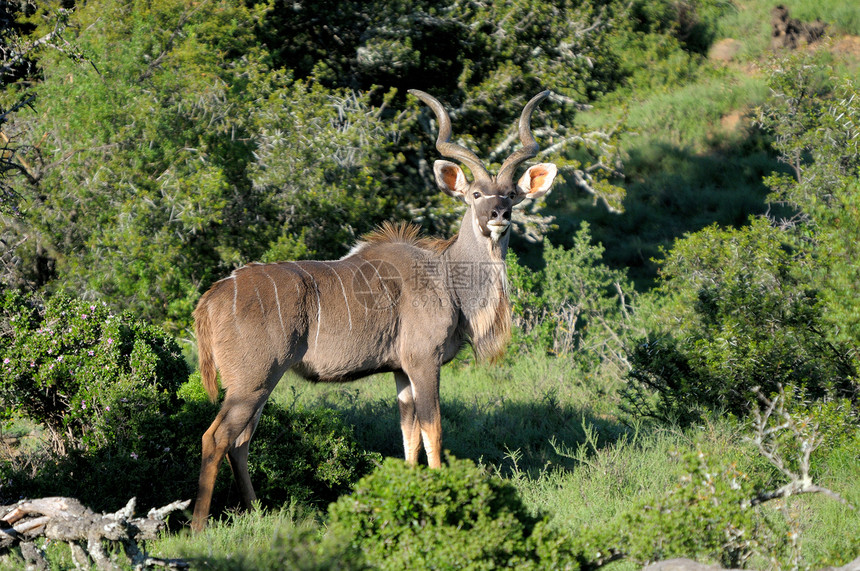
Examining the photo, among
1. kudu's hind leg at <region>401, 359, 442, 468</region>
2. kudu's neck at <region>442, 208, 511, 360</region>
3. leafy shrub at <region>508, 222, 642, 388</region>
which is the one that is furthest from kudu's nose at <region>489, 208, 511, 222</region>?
leafy shrub at <region>508, 222, 642, 388</region>

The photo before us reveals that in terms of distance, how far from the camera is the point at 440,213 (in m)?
8.12

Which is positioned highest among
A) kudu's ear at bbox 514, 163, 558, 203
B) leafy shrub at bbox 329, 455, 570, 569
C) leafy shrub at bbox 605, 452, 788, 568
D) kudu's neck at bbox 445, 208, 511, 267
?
kudu's ear at bbox 514, 163, 558, 203

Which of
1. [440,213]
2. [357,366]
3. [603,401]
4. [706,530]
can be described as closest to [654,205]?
[440,213]

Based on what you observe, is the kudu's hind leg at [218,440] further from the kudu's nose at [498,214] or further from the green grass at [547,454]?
the kudu's nose at [498,214]

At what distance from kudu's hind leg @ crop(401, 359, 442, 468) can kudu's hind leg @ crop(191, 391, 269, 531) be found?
80 centimetres

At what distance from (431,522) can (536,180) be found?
2645 mm

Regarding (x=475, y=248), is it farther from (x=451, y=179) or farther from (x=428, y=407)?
(x=428, y=407)

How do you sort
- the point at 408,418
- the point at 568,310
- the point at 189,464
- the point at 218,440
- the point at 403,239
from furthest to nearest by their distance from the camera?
the point at 568,310 → the point at 403,239 → the point at 408,418 → the point at 189,464 → the point at 218,440

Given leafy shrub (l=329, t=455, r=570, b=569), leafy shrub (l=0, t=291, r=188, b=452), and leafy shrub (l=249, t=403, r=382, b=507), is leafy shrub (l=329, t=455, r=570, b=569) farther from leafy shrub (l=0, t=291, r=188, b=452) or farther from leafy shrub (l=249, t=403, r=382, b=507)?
leafy shrub (l=0, t=291, r=188, b=452)

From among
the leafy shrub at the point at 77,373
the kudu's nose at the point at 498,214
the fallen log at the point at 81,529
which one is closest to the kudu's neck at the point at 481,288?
the kudu's nose at the point at 498,214

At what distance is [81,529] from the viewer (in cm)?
311

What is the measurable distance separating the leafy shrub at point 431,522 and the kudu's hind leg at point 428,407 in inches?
48.9

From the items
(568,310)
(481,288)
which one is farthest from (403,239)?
(568,310)

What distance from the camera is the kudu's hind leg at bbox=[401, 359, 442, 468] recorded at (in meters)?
4.39
